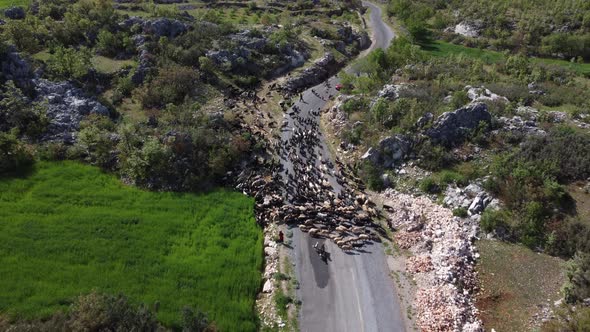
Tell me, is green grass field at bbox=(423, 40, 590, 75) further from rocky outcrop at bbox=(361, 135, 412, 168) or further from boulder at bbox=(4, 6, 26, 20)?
boulder at bbox=(4, 6, 26, 20)

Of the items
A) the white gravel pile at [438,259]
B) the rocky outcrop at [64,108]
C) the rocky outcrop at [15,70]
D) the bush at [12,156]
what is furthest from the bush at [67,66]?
the white gravel pile at [438,259]

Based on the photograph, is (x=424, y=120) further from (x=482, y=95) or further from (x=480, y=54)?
(x=480, y=54)

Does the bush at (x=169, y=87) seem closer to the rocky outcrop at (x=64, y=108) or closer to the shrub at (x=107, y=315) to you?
the rocky outcrop at (x=64, y=108)

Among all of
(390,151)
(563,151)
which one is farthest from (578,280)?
(390,151)

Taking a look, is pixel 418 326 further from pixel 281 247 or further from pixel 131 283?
pixel 131 283

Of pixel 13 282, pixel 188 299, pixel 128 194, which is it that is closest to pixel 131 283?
pixel 188 299
